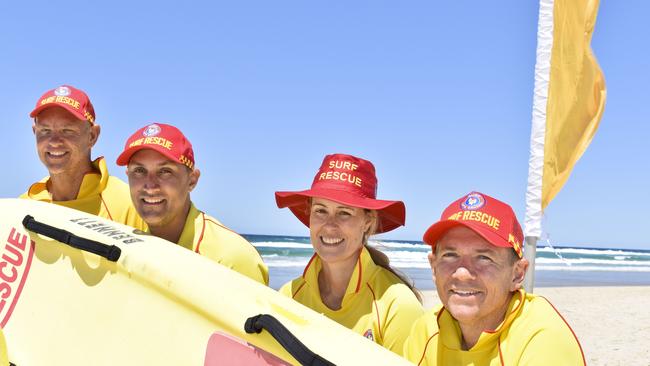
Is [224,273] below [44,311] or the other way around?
the other way around

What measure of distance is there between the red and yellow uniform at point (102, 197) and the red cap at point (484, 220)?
215 centimetres

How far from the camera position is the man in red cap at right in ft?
7.49

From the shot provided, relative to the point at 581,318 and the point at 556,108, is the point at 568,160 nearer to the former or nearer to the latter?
the point at 556,108

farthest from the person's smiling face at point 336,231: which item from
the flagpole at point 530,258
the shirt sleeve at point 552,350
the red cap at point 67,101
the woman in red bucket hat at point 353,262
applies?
the red cap at point 67,101

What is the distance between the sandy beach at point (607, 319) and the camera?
8.05 meters

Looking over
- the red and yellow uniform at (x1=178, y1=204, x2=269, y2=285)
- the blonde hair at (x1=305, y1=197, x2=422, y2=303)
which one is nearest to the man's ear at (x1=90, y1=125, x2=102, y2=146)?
the red and yellow uniform at (x1=178, y1=204, x2=269, y2=285)

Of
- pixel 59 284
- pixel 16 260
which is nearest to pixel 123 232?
pixel 59 284

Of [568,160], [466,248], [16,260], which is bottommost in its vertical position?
[16,260]

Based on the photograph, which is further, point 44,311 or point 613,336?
point 613,336

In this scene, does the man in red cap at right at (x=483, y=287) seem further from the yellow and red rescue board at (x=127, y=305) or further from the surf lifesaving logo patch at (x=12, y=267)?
the surf lifesaving logo patch at (x=12, y=267)

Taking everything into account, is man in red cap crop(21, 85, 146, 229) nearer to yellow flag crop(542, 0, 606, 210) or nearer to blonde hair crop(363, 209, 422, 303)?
blonde hair crop(363, 209, 422, 303)

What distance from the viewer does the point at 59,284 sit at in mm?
3020

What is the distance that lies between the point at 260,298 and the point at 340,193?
762 millimetres

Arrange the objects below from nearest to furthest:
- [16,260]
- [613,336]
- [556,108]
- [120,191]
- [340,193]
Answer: [340,193], [16,260], [120,191], [556,108], [613,336]
